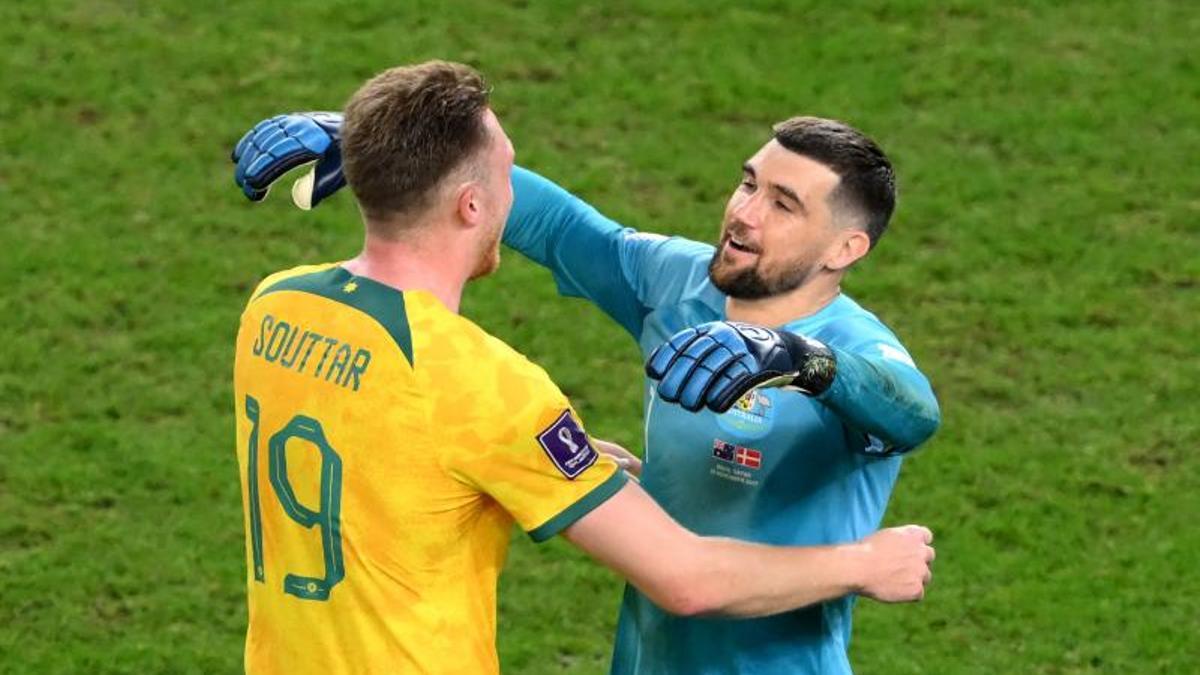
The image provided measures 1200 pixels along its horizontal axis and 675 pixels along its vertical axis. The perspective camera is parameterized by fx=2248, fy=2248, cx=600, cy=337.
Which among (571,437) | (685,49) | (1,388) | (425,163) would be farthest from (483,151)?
(685,49)

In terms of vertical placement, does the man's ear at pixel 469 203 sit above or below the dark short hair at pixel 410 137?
below

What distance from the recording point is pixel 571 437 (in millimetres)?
4668

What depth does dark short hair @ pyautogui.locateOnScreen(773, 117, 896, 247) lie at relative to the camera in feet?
18.3

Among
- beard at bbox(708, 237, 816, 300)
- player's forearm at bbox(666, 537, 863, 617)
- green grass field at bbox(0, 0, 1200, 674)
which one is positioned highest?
beard at bbox(708, 237, 816, 300)

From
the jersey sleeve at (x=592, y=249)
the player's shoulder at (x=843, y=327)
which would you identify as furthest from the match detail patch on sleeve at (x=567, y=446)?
the jersey sleeve at (x=592, y=249)

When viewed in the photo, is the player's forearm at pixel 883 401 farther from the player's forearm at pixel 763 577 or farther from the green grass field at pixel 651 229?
the green grass field at pixel 651 229

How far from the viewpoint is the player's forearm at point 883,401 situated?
4.85 meters

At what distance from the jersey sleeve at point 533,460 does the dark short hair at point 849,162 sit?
4.02 feet

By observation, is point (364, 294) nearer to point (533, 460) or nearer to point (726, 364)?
point (533, 460)

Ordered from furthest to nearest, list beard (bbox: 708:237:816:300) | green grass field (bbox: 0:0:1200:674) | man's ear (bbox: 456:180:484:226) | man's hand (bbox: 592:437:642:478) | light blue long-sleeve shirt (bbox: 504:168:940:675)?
green grass field (bbox: 0:0:1200:674) < man's hand (bbox: 592:437:642:478) < beard (bbox: 708:237:816:300) < light blue long-sleeve shirt (bbox: 504:168:940:675) < man's ear (bbox: 456:180:484:226)

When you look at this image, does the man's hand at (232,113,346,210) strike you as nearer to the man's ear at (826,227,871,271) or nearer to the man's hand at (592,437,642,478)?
the man's hand at (592,437,642,478)

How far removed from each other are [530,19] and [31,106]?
8.84ft

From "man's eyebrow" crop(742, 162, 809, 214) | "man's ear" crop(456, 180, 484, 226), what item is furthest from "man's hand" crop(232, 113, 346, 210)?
"man's eyebrow" crop(742, 162, 809, 214)

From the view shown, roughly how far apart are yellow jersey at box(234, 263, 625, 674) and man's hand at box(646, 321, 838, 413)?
10.2 inches
